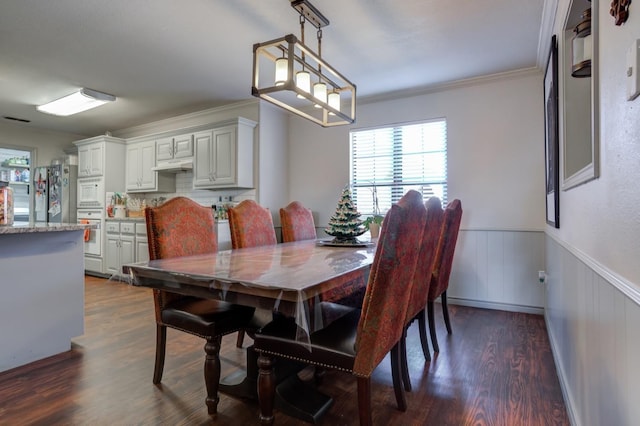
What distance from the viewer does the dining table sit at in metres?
1.19

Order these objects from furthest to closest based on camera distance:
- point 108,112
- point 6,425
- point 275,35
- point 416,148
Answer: point 108,112 < point 416,148 < point 275,35 < point 6,425

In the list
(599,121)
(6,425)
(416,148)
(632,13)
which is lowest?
(6,425)

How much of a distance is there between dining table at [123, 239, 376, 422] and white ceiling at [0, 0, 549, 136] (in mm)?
1829

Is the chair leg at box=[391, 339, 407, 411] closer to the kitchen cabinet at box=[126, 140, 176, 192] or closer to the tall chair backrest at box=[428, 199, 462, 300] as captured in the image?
the tall chair backrest at box=[428, 199, 462, 300]

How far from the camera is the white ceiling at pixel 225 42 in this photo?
8.04 feet

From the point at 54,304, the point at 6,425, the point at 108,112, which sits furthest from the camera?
the point at 108,112

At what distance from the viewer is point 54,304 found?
2441 mm

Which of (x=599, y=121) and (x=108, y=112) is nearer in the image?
(x=599, y=121)

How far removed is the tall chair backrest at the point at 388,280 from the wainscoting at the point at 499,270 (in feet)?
8.66

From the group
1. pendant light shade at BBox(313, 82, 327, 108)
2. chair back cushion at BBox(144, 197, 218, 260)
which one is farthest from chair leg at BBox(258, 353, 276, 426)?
pendant light shade at BBox(313, 82, 327, 108)

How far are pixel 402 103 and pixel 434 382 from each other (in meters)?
3.14

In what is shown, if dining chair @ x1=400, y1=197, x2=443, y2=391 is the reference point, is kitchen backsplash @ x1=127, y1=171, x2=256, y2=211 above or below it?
above

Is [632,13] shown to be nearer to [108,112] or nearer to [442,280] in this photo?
[442,280]

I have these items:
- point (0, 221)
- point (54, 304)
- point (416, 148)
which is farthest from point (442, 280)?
point (0, 221)
